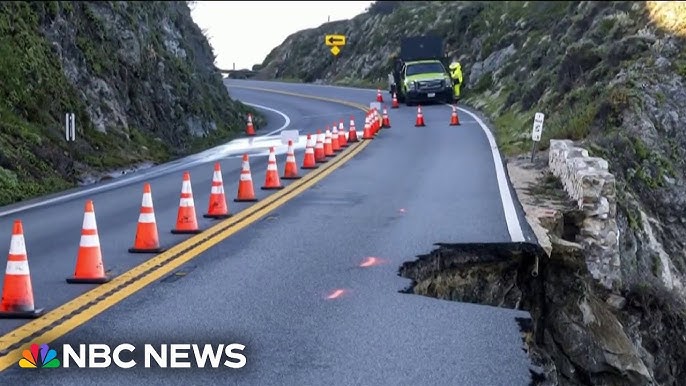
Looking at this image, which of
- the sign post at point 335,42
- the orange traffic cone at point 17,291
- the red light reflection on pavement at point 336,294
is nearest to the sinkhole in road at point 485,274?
the red light reflection on pavement at point 336,294

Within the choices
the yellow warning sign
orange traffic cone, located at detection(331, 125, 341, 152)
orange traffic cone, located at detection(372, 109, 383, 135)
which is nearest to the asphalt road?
orange traffic cone, located at detection(331, 125, 341, 152)

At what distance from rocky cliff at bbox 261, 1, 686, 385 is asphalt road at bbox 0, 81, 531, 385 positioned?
0.79 metres

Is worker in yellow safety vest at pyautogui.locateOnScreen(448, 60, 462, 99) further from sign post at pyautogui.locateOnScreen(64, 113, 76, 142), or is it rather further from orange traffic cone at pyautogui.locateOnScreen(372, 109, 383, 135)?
sign post at pyautogui.locateOnScreen(64, 113, 76, 142)

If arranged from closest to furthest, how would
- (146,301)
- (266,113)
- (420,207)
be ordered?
(146,301) → (420,207) → (266,113)

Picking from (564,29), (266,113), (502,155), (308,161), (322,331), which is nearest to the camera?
(322,331)

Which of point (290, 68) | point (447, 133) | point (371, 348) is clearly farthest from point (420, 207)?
point (290, 68)

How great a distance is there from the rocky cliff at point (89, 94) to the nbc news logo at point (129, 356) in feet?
34.5

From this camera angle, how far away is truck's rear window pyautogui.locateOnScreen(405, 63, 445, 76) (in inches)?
1998

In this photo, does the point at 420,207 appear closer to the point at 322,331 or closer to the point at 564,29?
the point at 322,331

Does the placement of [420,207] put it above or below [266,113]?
above

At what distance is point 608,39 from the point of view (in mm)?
33969

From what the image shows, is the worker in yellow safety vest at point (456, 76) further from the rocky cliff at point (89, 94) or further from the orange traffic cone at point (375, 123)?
the rocky cliff at point (89, 94)

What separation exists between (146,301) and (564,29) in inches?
1535

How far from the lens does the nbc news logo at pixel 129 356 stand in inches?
275
